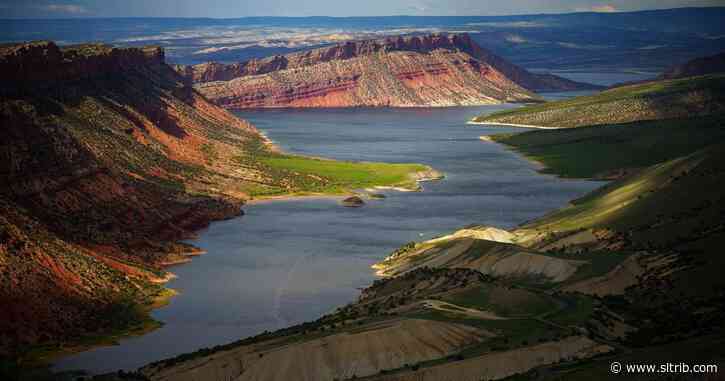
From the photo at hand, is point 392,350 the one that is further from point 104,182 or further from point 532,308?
point 104,182

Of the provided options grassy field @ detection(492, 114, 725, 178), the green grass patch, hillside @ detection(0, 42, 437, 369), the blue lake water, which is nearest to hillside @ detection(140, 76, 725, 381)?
the blue lake water

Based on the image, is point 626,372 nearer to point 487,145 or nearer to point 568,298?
point 568,298

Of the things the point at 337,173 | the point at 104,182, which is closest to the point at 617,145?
the point at 337,173

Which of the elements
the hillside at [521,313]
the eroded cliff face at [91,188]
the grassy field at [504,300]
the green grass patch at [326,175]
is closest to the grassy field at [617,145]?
the green grass patch at [326,175]

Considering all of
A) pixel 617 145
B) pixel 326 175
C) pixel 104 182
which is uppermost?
pixel 104 182

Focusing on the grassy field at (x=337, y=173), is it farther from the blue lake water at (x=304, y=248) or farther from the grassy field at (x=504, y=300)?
the grassy field at (x=504, y=300)

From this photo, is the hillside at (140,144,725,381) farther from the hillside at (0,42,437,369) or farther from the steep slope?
the hillside at (0,42,437,369)

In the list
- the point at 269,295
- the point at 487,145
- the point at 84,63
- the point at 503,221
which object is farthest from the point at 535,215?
the point at 487,145

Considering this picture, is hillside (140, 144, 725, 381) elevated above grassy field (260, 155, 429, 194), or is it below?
above
